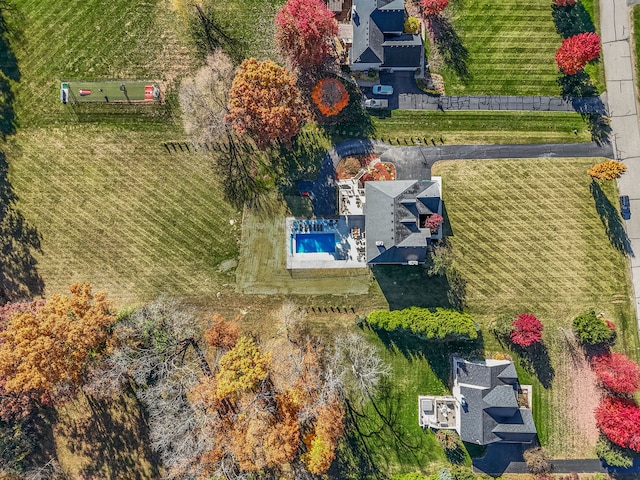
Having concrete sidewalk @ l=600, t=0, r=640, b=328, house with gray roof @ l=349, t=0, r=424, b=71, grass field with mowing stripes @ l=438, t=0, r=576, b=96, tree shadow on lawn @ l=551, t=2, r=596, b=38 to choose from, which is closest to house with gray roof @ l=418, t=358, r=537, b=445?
concrete sidewalk @ l=600, t=0, r=640, b=328

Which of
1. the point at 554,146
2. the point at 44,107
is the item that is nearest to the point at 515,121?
the point at 554,146

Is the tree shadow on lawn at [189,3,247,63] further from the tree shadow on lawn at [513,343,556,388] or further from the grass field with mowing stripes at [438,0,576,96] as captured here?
the tree shadow on lawn at [513,343,556,388]

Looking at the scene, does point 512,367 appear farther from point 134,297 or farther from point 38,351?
point 38,351

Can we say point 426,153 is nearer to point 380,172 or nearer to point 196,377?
point 380,172

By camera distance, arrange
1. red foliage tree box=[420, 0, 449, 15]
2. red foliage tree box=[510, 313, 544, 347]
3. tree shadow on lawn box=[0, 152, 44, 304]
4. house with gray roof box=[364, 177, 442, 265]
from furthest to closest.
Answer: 1. tree shadow on lawn box=[0, 152, 44, 304]
2. red foliage tree box=[420, 0, 449, 15]
3. red foliage tree box=[510, 313, 544, 347]
4. house with gray roof box=[364, 177, 442, 265]

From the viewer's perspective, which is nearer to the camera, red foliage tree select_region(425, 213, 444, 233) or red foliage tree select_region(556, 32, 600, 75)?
red foliage tree select_region(425, 213, 444, 233)

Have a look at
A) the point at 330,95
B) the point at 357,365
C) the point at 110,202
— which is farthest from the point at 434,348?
the point at 110,202
